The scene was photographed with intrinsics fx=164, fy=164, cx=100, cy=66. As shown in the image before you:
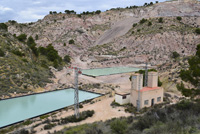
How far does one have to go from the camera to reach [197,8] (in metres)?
79.6

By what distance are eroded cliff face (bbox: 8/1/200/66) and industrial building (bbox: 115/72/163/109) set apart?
3322cm

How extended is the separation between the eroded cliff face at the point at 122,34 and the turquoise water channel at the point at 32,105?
28850mm

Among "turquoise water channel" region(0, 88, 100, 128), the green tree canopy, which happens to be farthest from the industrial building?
"turquoise water channel" region(0, 88, 100, 128)

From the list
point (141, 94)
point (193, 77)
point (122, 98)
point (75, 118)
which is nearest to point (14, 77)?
point (75, 118)

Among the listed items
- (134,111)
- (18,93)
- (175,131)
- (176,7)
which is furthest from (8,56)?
(176,7)

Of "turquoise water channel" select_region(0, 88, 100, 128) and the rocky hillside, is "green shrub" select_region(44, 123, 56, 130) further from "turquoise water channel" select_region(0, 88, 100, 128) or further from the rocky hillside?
the rocky hillside

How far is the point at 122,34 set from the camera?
73.1 m

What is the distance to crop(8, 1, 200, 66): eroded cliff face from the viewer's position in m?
54.5

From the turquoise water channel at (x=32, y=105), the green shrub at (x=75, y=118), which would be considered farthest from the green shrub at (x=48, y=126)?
the turquoise water channel at (x=32, y=105)

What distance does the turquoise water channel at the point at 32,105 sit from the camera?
52.6 ft

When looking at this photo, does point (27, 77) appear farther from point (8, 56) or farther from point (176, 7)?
point (176, 7)

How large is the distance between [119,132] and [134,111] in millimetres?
7406

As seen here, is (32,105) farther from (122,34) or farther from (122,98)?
(122,34)

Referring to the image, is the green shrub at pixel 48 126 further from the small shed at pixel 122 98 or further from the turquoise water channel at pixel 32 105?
the small shed at pixel 122 98
